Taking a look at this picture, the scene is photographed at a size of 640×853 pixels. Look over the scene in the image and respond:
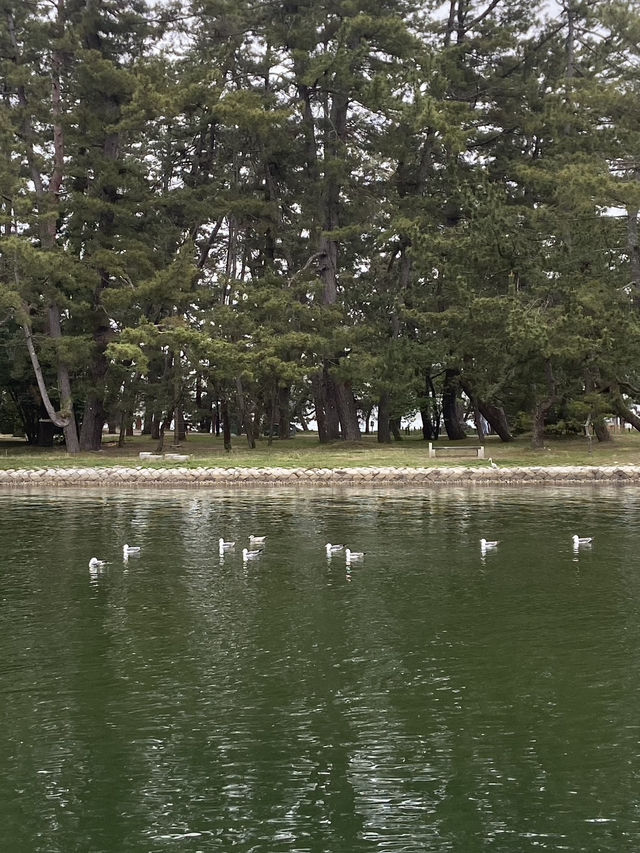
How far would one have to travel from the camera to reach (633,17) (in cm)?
3747

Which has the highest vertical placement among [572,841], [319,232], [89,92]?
[89,92]

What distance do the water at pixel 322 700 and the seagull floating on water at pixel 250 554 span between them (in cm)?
29

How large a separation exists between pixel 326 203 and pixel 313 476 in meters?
19.4

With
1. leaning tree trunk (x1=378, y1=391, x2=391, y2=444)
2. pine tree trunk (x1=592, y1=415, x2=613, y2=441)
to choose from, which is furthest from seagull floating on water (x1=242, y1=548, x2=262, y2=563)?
leaning tree trunk (x1=378, y1=391, x2=391, y2=444)

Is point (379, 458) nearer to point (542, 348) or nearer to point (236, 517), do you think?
point (542, 348)

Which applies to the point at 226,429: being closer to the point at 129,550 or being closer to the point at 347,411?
the point at 347,411

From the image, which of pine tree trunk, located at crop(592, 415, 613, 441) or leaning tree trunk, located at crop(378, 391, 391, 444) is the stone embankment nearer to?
pine tree trunk, located at crop(592, 415, 613, 441)

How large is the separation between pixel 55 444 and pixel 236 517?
3326 centimetres

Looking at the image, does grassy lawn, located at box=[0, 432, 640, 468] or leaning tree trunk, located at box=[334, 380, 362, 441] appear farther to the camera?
leaning tree trunk, located at box=[334, 380, 362, 441]

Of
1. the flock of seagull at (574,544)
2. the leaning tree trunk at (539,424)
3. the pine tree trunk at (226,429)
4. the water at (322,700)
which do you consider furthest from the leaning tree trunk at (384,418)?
the flock of seagull at (574,544)

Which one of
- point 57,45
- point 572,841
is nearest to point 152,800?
point 572,841

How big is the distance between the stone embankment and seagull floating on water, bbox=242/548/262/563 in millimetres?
15159

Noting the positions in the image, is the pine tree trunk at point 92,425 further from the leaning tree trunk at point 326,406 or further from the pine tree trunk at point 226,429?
the leaning tree trunk at point 326,406

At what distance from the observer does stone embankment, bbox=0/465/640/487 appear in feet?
105
